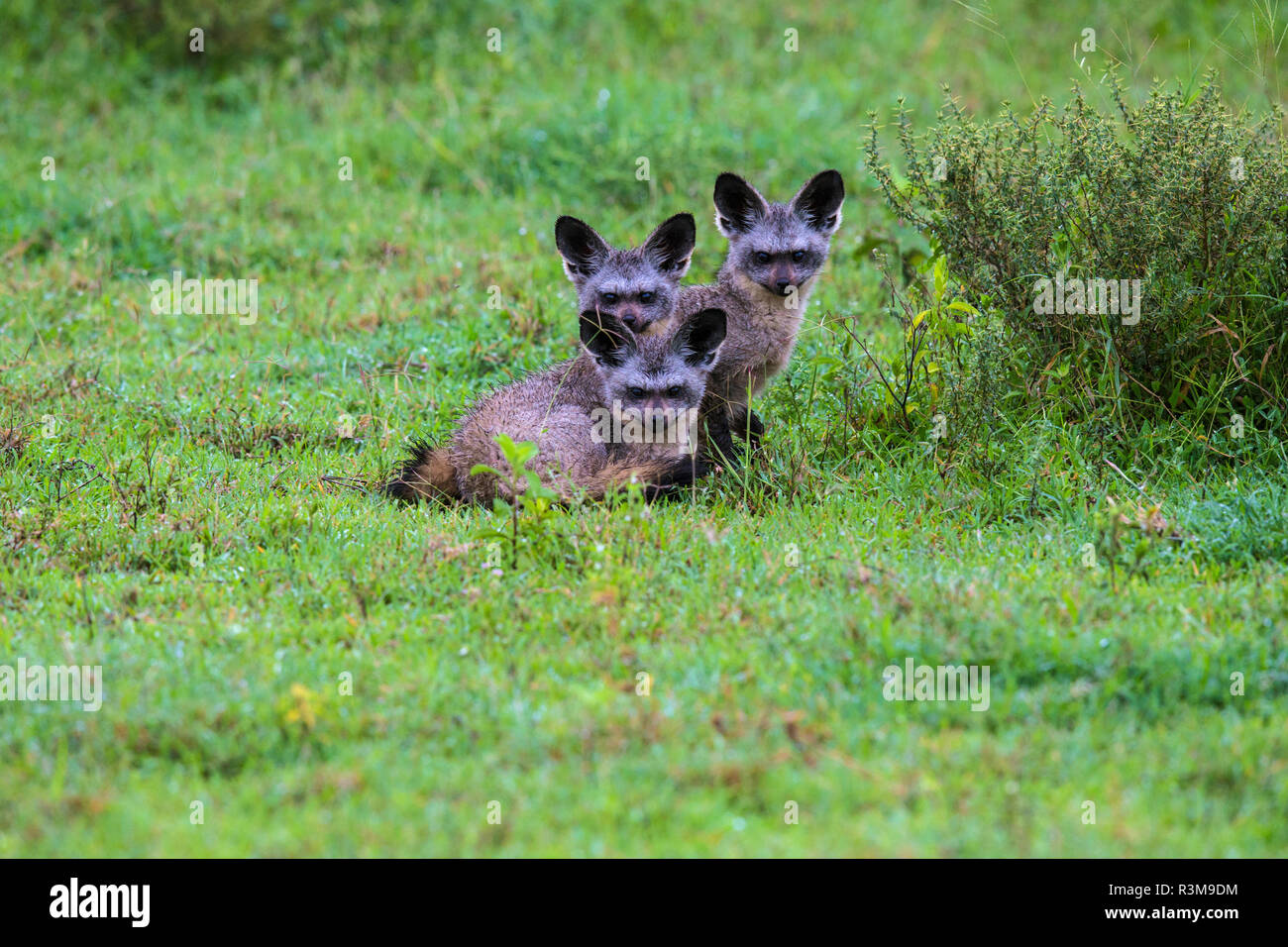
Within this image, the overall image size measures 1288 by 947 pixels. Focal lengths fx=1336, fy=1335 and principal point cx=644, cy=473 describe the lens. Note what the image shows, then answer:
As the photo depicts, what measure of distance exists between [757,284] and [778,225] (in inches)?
15.2

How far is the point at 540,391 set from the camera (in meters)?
6.85

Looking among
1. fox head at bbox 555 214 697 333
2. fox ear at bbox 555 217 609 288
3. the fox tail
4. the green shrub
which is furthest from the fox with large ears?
the fox tail

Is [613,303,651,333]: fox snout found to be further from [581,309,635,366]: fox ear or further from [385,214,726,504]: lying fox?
[581,309,635,366]: fox ear

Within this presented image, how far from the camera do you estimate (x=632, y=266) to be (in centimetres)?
753

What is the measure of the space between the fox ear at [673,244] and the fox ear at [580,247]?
30 centimetres

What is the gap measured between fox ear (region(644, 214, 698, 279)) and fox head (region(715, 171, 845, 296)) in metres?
0.20

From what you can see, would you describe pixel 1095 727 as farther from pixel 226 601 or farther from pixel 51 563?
pixel 51 563

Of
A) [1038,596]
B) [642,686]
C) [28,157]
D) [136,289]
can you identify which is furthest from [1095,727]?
[28,157]

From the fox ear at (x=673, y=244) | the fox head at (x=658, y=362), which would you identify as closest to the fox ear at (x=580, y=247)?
the fox ear at (x=673, y=244)

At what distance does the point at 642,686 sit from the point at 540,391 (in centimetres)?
278

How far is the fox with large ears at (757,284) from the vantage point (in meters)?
7.12

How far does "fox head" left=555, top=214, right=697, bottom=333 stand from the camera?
741cm

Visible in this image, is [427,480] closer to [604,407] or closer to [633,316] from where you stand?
[604,407]

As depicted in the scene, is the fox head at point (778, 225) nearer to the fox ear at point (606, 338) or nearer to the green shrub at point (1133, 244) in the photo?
the green shrub at point (1133, 244)
